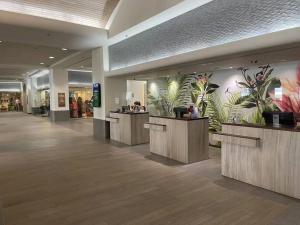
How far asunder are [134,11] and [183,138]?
377cm

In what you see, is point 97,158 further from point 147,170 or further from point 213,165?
point 213,165

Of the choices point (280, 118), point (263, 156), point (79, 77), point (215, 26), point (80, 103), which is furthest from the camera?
point (80, 103)

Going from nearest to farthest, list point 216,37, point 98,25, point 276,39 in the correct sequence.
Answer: point 276,39 → point 216,37 → point 98,25

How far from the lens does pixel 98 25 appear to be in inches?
294

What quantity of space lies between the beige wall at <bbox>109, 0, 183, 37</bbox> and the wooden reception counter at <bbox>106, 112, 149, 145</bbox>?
284 cm

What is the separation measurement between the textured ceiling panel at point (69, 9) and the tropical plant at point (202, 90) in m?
3.64

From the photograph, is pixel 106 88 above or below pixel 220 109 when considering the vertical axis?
above

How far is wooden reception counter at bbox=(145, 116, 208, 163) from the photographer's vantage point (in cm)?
578

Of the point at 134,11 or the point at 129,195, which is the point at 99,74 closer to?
the point at 134,11

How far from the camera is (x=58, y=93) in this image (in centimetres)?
1602

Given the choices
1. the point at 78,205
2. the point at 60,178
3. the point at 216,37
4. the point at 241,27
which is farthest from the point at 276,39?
the point at 60,178


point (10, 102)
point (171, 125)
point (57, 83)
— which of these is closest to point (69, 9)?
point (171, 125)

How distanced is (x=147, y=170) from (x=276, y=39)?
3.58 m

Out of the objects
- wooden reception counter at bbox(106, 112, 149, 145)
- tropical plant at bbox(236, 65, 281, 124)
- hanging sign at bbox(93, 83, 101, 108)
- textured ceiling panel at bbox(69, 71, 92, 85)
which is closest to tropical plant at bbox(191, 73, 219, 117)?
tropical plant at bbox(236, 65, 281, 124)
